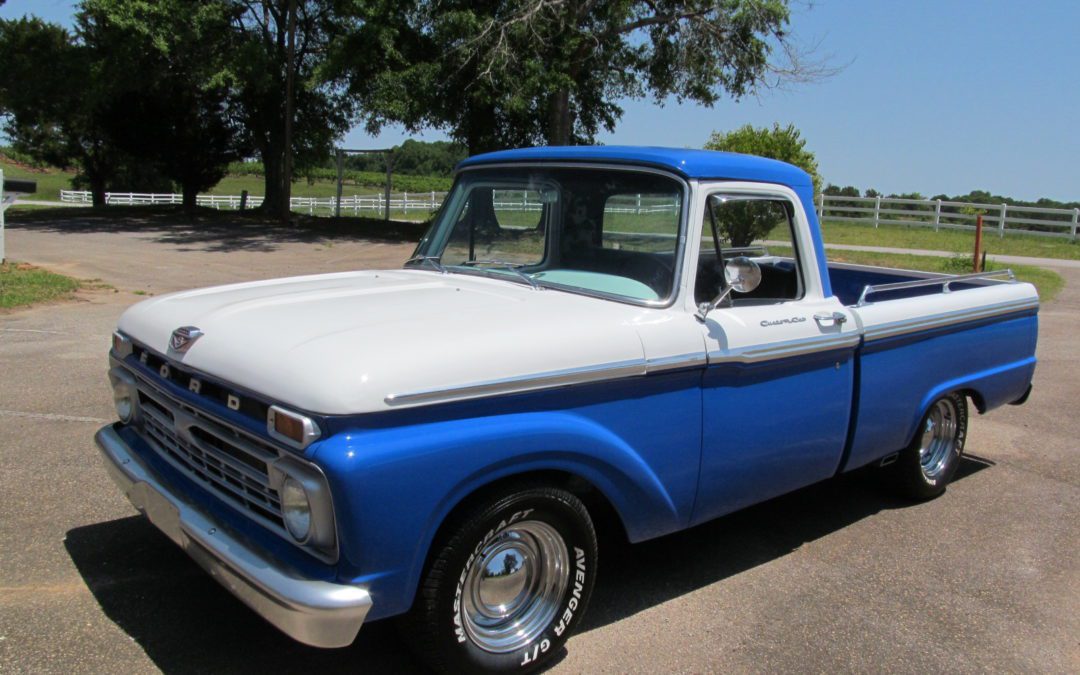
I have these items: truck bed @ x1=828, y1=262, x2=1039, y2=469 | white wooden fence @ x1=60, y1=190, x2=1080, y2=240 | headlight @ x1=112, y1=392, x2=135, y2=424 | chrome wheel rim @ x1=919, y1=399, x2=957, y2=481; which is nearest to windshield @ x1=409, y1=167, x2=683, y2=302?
truck bed @ x1=828, y1=262, x2=1039, y2=469

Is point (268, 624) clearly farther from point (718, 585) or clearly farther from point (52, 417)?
point (52, 417)

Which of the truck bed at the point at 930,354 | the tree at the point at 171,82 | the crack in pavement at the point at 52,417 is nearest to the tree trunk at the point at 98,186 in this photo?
the tree at the point at 171,82

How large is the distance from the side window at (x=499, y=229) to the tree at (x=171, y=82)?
1899 centimetres

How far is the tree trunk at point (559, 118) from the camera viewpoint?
67.8ft

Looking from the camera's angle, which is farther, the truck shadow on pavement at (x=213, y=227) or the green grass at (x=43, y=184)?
the green grass at (x=43, y=184)

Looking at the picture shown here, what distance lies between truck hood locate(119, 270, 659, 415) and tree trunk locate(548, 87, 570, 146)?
17.8 metres

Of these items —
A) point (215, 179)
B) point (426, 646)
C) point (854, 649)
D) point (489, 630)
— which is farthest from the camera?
point (215, 179)

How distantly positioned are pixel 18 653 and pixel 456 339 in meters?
1.96

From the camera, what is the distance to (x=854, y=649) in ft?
11.3

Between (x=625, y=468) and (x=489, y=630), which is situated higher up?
(x=625, y=468)

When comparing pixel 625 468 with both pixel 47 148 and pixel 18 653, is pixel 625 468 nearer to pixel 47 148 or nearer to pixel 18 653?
pixel 18 653

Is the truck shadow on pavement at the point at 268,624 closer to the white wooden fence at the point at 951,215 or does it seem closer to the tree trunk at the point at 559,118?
the tree trunk at the point at 559,118

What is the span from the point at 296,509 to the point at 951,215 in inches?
1195

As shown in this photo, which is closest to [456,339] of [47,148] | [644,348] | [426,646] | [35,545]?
[644,348]
